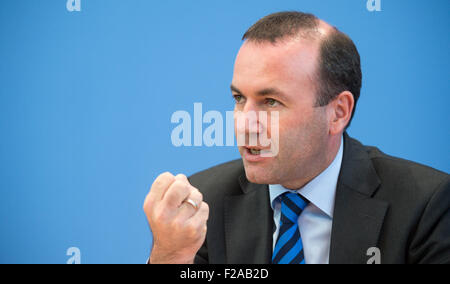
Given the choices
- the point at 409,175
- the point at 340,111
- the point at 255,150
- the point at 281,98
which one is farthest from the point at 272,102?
the point at 409,175

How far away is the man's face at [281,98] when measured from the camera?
150 cm

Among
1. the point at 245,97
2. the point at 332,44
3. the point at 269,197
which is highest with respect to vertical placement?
the point at 332,44

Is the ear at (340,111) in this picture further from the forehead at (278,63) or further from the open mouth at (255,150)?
the open mouth at (255,150)

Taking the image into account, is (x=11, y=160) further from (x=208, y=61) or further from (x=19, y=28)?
(x=208, y=61)

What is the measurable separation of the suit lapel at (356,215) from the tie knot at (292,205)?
Answer: 0.11 m

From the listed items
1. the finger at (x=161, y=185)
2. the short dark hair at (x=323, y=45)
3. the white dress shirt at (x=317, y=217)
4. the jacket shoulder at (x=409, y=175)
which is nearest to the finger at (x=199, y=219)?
the finger at (x=161, y=185)

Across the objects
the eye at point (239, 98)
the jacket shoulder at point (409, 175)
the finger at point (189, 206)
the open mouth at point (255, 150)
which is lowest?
the finger at point (189, 206)

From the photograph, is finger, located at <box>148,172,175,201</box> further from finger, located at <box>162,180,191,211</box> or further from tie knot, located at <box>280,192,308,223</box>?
tie knot, located at <box>280,192,308,223</box>

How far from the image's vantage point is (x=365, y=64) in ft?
7.93

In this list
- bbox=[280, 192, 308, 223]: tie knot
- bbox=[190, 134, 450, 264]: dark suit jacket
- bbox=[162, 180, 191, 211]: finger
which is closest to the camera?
bbox=[162, 180, 191, 211]: finger

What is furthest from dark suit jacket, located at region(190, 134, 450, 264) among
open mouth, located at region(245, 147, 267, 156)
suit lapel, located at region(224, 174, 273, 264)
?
open mouth, located at region(245, 147, 267, 156)

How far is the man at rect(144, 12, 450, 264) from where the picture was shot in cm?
149
